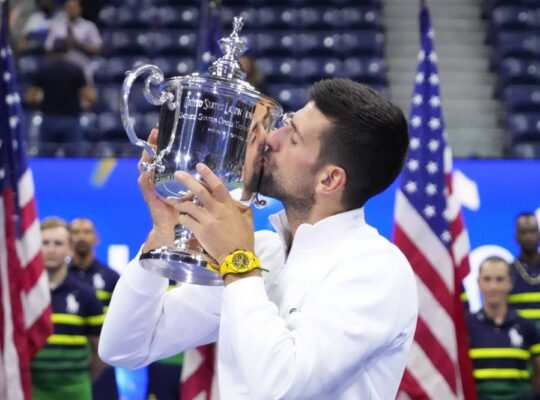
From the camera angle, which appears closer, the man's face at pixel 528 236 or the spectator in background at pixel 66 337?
the spectator in background at pixel 66 337

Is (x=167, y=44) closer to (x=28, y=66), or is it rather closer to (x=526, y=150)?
(x=28, y=66)

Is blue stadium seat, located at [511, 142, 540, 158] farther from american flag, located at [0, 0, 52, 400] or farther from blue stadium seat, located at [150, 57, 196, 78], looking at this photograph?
american flag, located at [0, 0, 52, 400]

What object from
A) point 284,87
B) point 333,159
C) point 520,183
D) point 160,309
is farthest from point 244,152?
point 284,87

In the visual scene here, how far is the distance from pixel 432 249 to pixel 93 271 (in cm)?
212

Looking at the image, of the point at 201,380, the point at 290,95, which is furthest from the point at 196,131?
the point at 290,95

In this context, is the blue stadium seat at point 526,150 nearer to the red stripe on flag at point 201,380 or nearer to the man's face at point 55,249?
the red stripe on flag at point 201,380

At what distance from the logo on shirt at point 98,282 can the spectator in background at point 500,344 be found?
2.21m

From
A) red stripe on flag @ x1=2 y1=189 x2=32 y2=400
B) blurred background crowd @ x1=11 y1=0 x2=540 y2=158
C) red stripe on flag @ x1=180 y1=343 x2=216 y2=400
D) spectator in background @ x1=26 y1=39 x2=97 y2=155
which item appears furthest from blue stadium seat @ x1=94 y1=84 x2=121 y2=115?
red stripe on flag @ x1=180 y1=343 x2=216 y2=400

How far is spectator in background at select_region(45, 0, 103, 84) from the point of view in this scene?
959 cm

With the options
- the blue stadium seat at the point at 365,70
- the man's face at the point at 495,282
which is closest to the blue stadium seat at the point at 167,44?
the blue stadium seat at the point at 365,70

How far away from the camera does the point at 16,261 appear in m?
5.84

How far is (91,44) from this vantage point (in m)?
9.86

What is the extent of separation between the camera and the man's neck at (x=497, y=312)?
593cm

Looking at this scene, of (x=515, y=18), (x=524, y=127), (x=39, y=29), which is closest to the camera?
(x=524, y=127)
